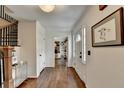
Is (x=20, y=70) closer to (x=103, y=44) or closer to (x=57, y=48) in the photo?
(x=103, y=44)

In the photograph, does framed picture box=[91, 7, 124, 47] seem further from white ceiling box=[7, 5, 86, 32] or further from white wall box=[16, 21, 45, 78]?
white wall box=[16, 21, 45, 78]

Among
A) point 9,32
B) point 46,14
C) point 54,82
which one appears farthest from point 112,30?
point 9,32

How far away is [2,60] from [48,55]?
5709 mm

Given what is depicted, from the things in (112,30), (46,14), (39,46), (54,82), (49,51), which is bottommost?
(54,82)

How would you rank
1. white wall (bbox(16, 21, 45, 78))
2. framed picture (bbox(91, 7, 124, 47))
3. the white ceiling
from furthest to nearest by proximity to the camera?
white wall (bbox(16, 21, 45, 78)) → the white ceiling → framed picture (bbox(91, 7, 124, 47))

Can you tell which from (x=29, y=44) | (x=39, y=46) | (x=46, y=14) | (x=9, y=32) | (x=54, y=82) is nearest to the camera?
(x=46, y=14)

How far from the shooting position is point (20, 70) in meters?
5.11

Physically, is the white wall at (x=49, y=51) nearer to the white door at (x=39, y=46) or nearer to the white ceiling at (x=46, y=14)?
the white door at (x=39, y=46)

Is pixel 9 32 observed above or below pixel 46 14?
below

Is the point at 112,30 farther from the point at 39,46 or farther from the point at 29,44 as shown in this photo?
the point at 39,46

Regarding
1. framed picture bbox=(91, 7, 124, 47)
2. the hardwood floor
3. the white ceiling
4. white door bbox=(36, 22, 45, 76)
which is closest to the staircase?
the white ceiling

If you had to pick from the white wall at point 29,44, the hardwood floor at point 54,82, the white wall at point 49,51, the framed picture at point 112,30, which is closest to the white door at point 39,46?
the white wall at point 29,44
